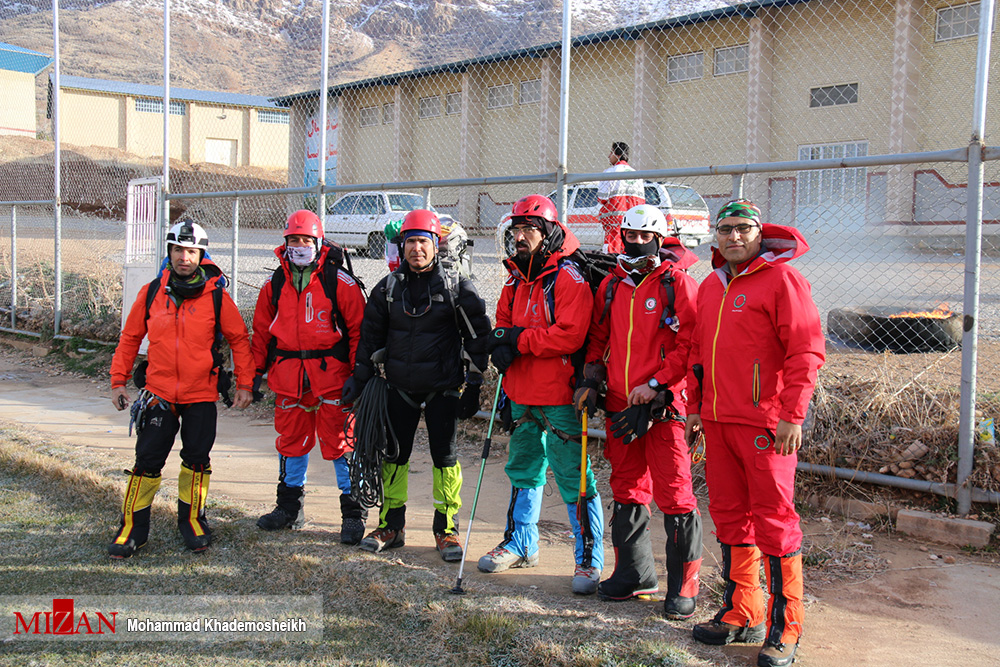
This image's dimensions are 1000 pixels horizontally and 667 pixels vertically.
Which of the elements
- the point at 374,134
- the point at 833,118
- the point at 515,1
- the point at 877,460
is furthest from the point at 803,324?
the point at 833,118

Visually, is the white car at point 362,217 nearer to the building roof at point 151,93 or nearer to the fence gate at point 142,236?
Result: the fence gate at point 142,236

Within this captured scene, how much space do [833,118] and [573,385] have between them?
1308 cm

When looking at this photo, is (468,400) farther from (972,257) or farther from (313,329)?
(972,257)

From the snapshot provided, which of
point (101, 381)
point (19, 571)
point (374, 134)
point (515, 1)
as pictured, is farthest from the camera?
point (374, 134)

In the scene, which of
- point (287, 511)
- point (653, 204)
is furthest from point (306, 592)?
point (653, 204)

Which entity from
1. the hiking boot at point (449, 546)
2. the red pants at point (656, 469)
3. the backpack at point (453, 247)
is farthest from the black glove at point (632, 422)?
the backpack at point (453, 247)

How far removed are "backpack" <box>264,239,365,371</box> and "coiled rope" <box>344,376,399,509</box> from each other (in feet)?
1.43

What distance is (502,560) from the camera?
4438mm

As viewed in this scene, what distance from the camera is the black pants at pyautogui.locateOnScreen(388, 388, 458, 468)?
15.7ft

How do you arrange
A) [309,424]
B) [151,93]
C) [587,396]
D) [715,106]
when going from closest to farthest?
[587,396] → [309,424] → [715,106] → [151,93]

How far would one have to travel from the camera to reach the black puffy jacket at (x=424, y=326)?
466 cm

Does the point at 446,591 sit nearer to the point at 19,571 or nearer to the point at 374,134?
the point at 19,571

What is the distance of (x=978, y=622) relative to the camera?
3775mm

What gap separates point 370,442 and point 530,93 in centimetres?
780
